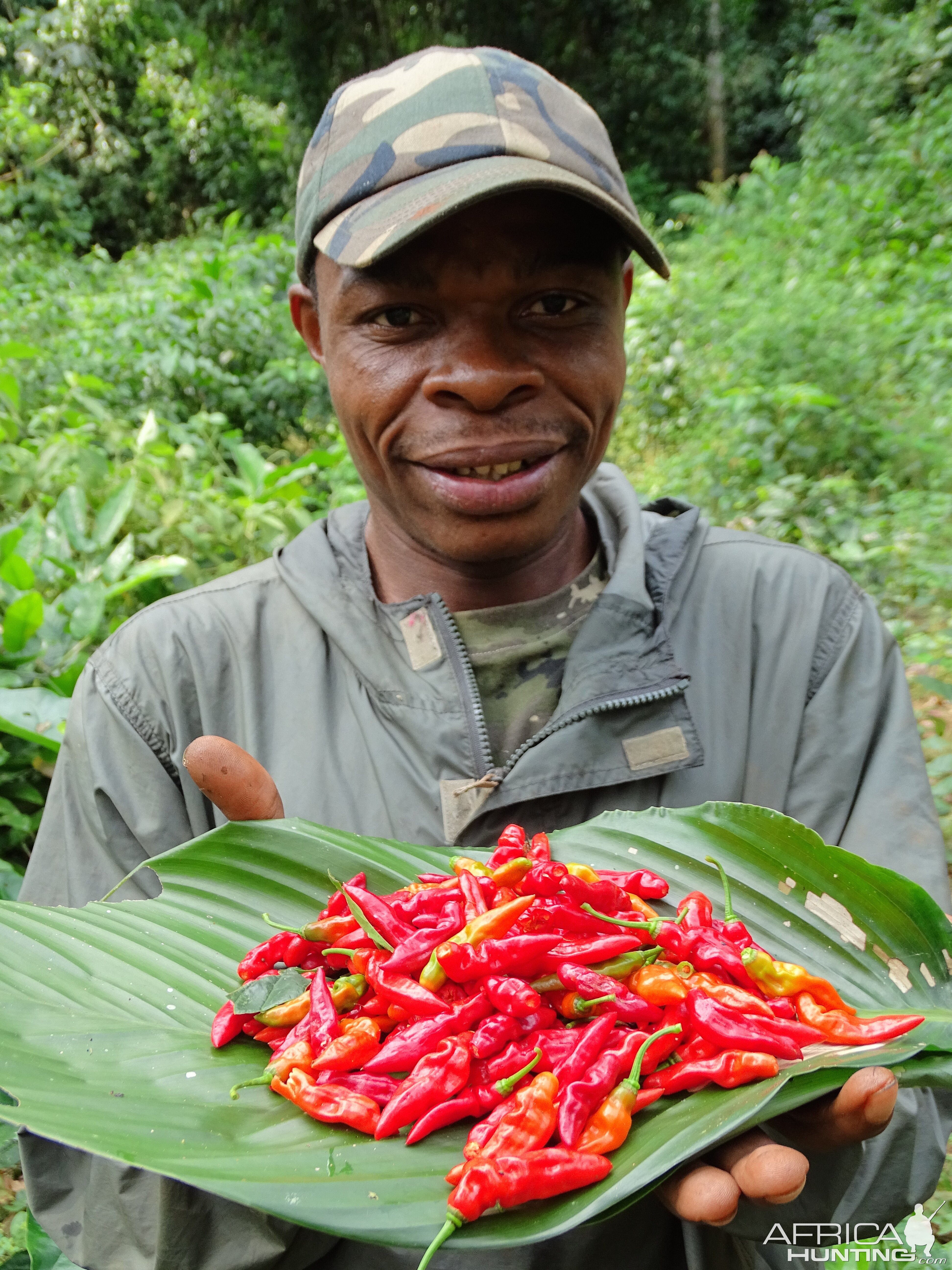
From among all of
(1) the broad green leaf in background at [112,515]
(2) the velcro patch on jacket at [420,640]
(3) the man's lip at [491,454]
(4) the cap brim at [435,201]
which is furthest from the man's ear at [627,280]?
(1) the broad green leaf in background at [112,515]

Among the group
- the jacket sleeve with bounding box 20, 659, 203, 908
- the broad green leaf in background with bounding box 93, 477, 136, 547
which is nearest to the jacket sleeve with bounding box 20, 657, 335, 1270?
the jacket sleeve with bounding box 20, 659, 203, 908

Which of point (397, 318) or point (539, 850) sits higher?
point (397, 318)

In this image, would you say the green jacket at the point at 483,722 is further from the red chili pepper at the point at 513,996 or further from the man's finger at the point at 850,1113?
the man's finger at the point at 850,1113

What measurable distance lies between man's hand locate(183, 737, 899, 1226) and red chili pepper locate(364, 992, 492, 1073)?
24 cm

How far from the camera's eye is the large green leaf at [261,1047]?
35.4 inches

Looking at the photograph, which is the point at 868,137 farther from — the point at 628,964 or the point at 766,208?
the point at 628,964

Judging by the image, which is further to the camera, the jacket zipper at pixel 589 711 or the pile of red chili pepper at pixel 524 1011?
the jacket zipper at pixel 589 711

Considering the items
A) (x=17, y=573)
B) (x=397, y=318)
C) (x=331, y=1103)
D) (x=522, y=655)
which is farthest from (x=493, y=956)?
(x=17, y=573)

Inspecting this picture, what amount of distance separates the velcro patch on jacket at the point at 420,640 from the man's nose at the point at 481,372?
0.37 m

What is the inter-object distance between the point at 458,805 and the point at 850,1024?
0.67m

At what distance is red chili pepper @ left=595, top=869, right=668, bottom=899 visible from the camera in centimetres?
133

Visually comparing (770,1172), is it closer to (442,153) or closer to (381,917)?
(381,917)

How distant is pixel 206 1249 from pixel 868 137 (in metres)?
13.4

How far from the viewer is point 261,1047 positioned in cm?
118
